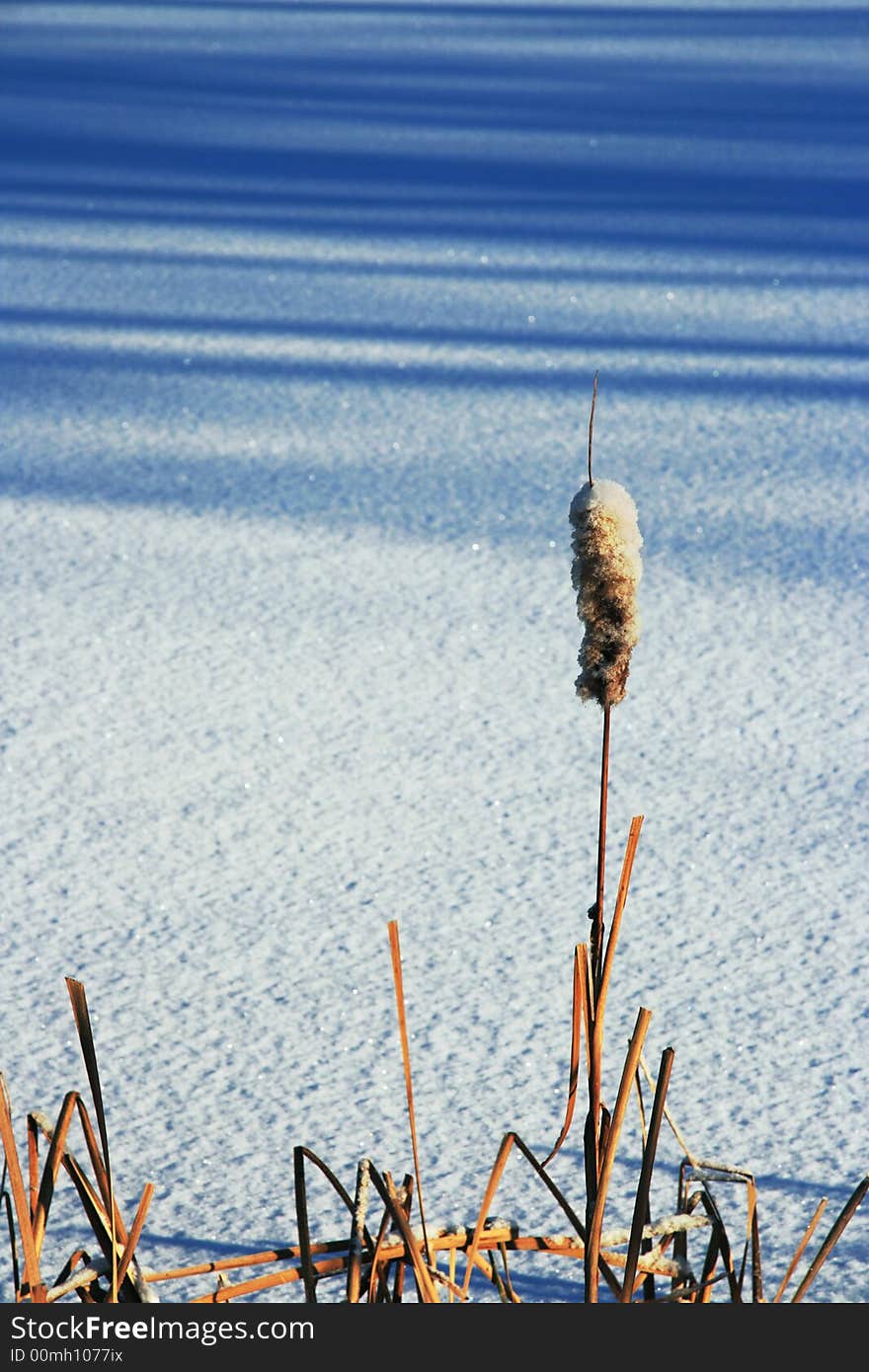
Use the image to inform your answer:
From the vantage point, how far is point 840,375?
85.3 inches

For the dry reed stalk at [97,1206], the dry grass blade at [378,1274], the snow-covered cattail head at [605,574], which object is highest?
the snow-covered cattail head at [605,574]

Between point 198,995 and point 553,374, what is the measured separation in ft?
4.46

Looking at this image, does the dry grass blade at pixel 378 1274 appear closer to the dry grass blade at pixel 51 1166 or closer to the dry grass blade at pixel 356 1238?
the dry grass blade at pixel 356 1238

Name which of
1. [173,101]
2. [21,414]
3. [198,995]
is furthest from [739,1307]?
[173,101]

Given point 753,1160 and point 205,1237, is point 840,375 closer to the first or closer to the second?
point 753,1160

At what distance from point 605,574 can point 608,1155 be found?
0.19m

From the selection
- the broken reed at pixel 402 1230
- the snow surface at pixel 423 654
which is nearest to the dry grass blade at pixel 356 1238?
the broken reed at pixel 402 1230

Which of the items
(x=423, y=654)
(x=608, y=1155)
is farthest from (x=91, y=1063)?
(x=423, y=654)

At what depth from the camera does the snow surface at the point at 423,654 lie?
92 centimetres

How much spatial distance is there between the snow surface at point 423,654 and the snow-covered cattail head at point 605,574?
434mm

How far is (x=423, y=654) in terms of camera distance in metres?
1.47

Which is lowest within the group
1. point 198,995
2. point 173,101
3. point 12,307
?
point 198,995

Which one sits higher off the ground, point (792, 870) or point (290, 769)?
point (290, 769)

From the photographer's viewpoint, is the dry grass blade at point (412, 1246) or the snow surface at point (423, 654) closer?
the dry grass blade at point (412, 1246)
